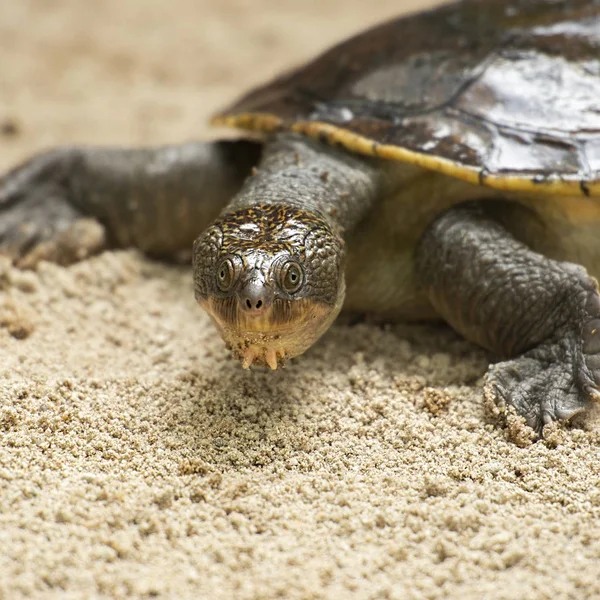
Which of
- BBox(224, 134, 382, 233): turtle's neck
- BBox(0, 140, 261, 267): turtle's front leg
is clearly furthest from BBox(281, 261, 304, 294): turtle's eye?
BBox(0, 140, 261, 267): turtle's front leg

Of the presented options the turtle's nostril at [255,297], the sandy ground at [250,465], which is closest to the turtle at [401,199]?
the turtle's nostril at [255,297]

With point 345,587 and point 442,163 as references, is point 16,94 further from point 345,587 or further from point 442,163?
point 345,587

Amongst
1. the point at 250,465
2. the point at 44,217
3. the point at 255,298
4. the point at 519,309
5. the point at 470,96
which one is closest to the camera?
the point at 255,298

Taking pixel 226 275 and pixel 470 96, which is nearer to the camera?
pixel 226 275

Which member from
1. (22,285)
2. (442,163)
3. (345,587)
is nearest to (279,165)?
(442,163)

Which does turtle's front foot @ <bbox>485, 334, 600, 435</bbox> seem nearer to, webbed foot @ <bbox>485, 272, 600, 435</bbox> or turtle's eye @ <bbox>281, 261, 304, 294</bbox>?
webbed foot @ <bbox>485, 272, 600, 435</bbox>

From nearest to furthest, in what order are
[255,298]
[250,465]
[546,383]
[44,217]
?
[255,298] → [250,465] → [546,383] → [44,217]

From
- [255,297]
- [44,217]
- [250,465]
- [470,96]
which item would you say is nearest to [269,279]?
[255,297]

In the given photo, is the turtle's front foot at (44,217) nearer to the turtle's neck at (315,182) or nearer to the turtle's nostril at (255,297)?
the turtle's neck at (315,182)

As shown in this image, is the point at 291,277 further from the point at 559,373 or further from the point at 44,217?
the point at 44,217
